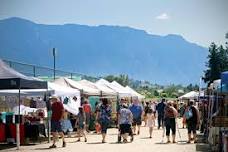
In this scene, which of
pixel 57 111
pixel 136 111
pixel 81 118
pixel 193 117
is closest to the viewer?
pixel 57 111

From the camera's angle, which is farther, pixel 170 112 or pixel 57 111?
pixel 170 112

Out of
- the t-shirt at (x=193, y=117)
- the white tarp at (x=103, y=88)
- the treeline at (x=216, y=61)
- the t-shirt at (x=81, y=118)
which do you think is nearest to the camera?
the t-shirt at (x=193, y=117)

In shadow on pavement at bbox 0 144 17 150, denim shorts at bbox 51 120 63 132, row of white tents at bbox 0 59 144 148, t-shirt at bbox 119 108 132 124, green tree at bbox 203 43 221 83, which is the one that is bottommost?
shadow on pavement at bbox 0 144 17 150

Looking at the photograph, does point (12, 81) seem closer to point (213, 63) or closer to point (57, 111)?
point (57, 111)

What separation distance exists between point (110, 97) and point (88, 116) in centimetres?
790

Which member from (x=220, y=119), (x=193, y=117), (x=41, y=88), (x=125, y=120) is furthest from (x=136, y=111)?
(x=220, y=119)

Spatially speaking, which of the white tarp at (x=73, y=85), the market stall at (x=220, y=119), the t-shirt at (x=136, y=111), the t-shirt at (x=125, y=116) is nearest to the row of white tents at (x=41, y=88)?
the white tarp at (x=73, y=85)

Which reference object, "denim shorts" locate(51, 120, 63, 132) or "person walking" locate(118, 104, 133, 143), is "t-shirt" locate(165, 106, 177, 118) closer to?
"person walking" locate(118, 104, 133, 143)

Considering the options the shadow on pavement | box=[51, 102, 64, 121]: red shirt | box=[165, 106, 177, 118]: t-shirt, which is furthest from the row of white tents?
box=[165, 106, 177, 118]: t-shirt

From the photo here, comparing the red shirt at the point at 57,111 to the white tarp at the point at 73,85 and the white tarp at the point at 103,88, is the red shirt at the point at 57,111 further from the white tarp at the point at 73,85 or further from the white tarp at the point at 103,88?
the white tarp at the point at 103,88

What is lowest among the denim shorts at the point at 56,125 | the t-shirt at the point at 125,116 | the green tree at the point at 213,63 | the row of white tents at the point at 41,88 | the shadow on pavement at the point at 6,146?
the shadow on pavement at the point at 6,146

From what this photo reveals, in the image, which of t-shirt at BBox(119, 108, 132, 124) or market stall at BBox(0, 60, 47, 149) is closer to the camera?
market stall at BBox(0, 60, 47, 149)

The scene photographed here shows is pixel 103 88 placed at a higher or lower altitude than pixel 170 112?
higher

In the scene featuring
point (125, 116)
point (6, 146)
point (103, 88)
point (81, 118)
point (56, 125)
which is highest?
point (103, 88)
